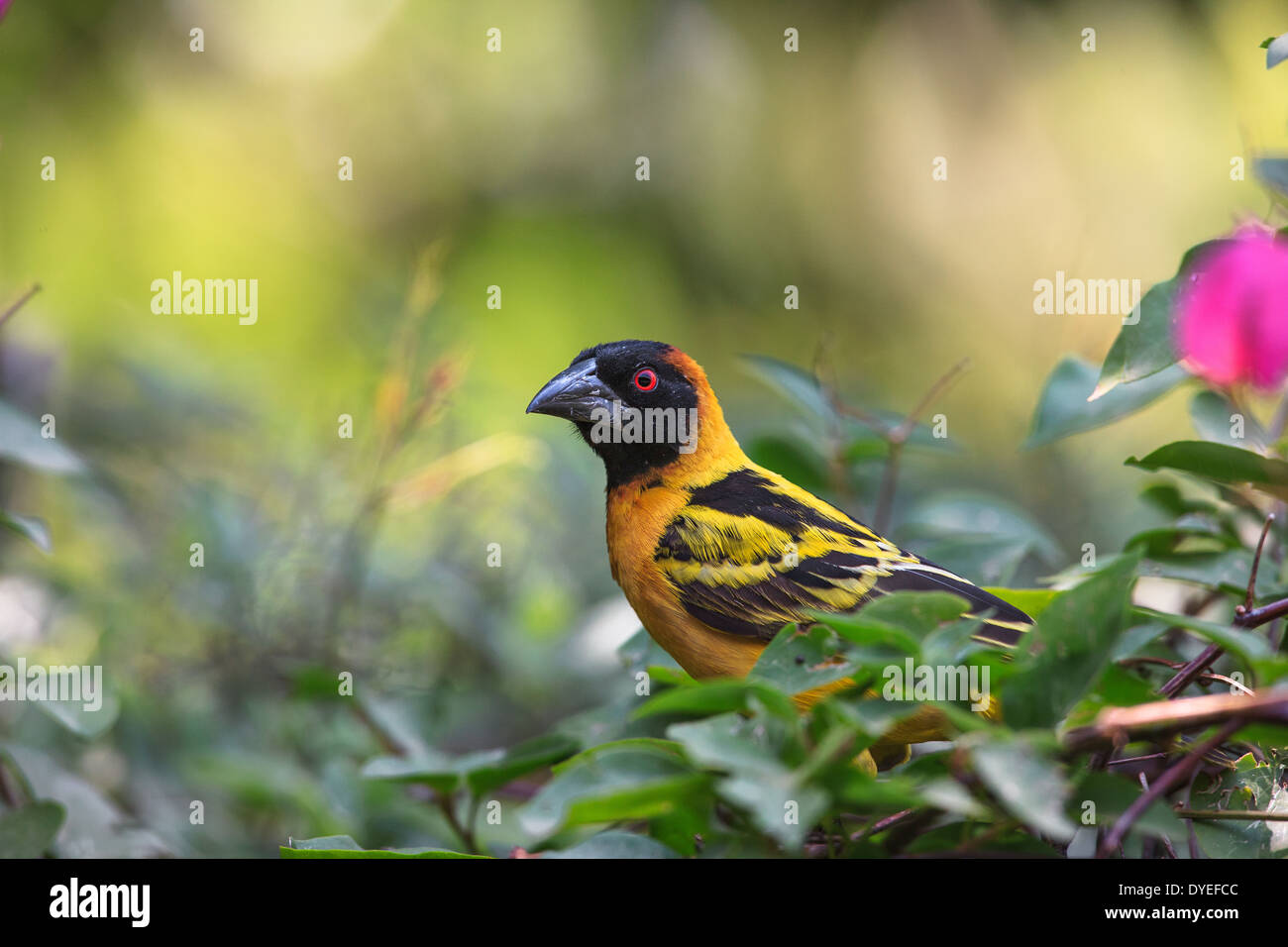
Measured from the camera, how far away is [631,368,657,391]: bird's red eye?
3.59 m

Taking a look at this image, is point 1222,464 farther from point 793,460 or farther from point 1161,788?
point 793,460

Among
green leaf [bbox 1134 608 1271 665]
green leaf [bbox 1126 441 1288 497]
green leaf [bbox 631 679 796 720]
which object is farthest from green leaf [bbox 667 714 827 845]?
green leaf [bbox 1126 441 1288 497]

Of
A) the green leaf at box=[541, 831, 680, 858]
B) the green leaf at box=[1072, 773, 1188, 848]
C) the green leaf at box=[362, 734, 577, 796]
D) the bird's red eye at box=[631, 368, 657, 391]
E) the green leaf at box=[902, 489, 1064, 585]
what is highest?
the bird's red eye at box=[631, 368, 657, 391]

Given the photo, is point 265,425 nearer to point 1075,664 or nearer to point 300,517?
point 300,517

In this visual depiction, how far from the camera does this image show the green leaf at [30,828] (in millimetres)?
2363

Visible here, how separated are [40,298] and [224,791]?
369cm

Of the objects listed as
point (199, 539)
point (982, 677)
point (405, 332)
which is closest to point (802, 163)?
point (405, 332)

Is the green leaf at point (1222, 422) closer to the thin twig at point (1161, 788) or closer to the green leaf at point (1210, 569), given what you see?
the green leaf at point (1210, 569)

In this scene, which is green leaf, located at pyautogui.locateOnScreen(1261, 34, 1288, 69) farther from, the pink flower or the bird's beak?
the bird's beak

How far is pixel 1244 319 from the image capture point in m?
1.75

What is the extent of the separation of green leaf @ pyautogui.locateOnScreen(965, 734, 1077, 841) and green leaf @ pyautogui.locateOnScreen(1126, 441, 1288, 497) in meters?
0.93

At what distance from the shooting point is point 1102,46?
282 inches

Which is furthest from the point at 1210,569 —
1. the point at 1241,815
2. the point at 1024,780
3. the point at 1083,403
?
the point at 1024,780

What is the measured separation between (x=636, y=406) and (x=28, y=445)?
5.69 feet
